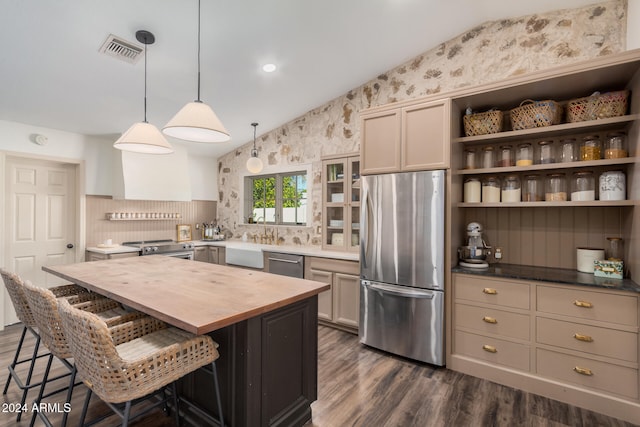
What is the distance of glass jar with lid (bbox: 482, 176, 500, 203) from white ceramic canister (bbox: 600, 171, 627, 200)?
0.72m

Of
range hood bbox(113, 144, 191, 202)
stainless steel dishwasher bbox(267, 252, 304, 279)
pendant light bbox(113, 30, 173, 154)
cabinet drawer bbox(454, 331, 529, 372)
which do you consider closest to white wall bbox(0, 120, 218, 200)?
range hood bbox(113, 144, 191, 202)

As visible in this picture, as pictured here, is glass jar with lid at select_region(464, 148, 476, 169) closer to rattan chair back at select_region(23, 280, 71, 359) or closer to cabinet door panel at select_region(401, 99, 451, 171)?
cabinet door panel at select_region(401, 99, 451, 171)

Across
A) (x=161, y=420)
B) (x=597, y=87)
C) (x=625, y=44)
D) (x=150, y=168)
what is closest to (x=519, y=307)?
(x=597, y=87)

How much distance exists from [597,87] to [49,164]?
227 inches

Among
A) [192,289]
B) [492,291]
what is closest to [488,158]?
[492,291]

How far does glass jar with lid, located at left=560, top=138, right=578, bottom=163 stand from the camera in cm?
254

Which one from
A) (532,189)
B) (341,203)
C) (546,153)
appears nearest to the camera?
(546,153)

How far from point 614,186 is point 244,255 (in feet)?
13.1

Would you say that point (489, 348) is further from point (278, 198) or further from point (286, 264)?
point (278, 198)

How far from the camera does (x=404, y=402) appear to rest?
223 cm

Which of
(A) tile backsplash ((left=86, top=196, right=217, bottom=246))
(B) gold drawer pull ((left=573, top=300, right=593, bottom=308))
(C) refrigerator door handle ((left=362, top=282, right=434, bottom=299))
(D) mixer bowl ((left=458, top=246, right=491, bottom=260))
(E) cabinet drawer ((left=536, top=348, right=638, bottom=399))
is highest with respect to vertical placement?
(A) tile backsplash ((left=86, top=196, right=217, bottom=246))

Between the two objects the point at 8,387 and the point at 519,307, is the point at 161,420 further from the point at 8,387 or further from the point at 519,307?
the point at 519,307

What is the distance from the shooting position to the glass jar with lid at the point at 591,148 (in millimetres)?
2408

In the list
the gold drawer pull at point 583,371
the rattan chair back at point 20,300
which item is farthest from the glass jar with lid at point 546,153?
the rattan chair back at point 20,300
